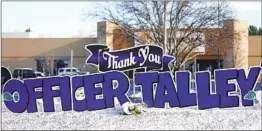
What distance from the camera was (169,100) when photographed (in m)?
14.4

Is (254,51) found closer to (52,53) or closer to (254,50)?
(254,50)

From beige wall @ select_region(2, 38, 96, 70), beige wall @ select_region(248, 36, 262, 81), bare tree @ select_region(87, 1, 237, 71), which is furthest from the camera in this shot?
→ beige wall @ select_region(2, 38, 96, 70)

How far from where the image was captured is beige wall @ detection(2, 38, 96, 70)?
46.1 meters

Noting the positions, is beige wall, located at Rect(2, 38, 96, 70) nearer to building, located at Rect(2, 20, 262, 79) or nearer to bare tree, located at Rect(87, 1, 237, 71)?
building, located at Rect(2, 20, 262, 79)

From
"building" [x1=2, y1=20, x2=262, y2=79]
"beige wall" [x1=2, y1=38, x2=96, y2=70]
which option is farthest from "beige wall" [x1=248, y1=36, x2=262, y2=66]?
"beige wall" [x1=2, y1=38, x2=96, y2=70]

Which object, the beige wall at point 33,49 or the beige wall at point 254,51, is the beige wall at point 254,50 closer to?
the beige wall at point 254,51

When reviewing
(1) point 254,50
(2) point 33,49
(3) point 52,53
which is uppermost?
(2) point 33,49

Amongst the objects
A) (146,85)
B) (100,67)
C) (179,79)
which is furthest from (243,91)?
(100,67)

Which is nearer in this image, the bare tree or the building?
the bare tree

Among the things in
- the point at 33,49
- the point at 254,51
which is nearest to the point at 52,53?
the point at 33,49

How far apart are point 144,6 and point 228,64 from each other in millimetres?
13281

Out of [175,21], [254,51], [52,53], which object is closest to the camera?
[175,21]

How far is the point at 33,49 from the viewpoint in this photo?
4647 centimetres

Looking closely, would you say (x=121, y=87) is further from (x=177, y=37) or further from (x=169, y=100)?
(x=177, y=37)
